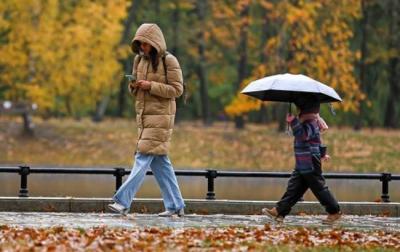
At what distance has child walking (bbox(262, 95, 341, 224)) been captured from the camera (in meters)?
14.4

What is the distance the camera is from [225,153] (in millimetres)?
41750

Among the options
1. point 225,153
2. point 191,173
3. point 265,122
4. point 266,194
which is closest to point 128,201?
point 191,173

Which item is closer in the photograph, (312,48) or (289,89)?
(289,89)

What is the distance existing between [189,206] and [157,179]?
1260 millimetres

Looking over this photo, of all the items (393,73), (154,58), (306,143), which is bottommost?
(306,143)

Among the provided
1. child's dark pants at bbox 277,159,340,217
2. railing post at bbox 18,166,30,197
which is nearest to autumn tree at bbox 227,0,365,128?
railing post at bbox 18,166,30,197

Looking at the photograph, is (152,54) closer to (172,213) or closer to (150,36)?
(150,36)

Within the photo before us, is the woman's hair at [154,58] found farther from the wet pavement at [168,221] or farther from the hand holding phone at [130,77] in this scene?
the wet pavement at [168,221]

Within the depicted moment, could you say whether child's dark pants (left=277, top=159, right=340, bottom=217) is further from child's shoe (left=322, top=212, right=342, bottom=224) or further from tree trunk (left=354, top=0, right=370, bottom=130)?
tree trunk (left=354, top=0, right=370, bottom=130)

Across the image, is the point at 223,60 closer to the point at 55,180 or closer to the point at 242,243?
the point at 55,180

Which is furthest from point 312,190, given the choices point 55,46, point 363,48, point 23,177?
point 363,48

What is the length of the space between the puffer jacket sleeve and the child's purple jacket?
1.53m

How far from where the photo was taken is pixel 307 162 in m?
14.5

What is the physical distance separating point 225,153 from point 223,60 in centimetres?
1698
